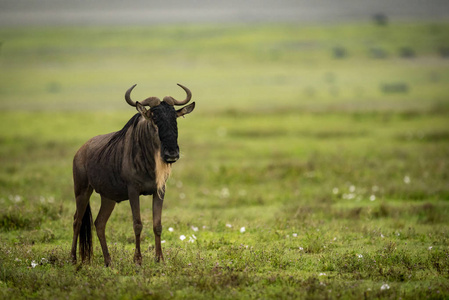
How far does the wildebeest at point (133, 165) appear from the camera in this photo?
27.9 feet

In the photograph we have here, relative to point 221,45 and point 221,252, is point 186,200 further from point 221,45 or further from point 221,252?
point 221,45

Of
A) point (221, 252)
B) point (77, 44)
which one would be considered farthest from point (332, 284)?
point (77, 44)

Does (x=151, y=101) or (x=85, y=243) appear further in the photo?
(x=85, y=243)

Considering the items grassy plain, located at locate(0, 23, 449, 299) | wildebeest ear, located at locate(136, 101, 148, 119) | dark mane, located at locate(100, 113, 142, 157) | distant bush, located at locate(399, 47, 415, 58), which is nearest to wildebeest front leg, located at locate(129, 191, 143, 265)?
grassy plain, located at locate(0, 23, 449, 299)

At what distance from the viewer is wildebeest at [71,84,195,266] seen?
27.9 feet

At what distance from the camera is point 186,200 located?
16141 millimetres

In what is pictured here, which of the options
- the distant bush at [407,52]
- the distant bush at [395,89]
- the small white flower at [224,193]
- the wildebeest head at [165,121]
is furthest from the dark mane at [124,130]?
the distant bush at [407,52]

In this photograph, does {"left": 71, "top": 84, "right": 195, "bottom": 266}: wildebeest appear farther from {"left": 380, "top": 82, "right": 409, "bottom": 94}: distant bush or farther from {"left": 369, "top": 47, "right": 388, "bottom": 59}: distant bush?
{"left": 369, "top": 47, "right": 388, "bottom": 59}: distant bush

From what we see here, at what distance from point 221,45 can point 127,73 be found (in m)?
32.1

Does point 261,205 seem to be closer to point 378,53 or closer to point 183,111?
point 183,111

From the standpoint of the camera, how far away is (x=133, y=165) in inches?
349

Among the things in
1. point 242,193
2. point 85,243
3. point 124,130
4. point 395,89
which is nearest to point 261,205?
point 242,193

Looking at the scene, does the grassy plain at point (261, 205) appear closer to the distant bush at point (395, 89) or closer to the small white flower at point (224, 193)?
the small white flower at point (224, 193)

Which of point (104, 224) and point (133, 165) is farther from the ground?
point (133, 165)
